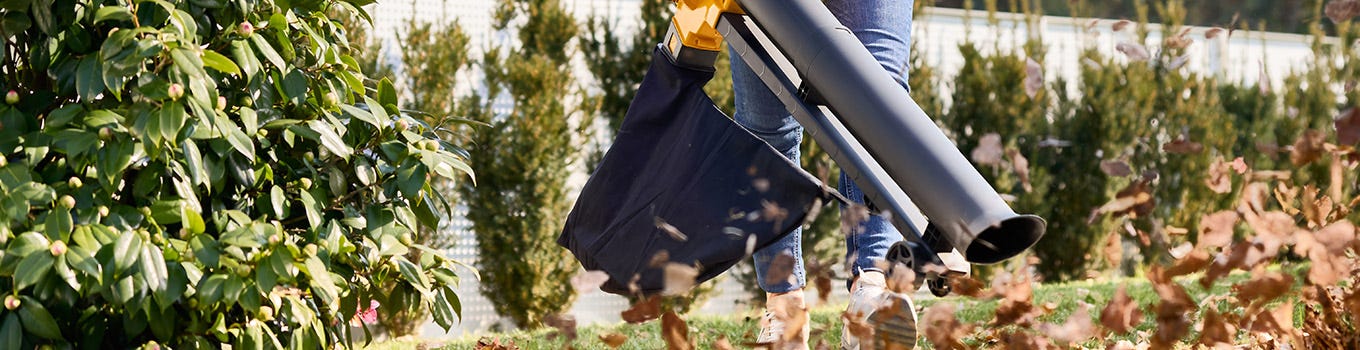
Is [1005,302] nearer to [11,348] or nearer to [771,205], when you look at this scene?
[771,205]

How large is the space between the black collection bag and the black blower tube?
162mm

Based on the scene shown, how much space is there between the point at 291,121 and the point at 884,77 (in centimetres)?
77

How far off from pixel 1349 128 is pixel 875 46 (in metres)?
0.87

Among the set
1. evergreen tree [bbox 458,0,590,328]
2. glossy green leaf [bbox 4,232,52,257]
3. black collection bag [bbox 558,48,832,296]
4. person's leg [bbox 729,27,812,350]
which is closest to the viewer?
→ glossy green leaf [bbox 4,232,52,257]

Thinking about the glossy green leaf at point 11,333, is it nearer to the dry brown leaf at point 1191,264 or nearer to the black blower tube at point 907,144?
the black blower tube at point 907,144

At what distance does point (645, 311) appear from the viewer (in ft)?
3.55

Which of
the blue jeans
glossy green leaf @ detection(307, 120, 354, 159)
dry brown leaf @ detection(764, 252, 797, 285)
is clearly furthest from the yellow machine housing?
dry brown leaf @ detection(764, 252, 797, 285)

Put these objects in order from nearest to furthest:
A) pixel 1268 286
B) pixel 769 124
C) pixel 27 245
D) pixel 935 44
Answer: pixel 1268 286 < pixel 27 245 < pixel 769 124 < pixel 935 44

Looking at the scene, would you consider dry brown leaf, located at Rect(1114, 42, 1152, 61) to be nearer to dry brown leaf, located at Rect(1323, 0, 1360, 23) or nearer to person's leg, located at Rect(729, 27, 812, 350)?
dry brown leaf, located at Rect(1323, 0, 1360, 23)

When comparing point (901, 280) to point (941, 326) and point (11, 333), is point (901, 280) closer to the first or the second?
point (941, 326)

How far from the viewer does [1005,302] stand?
1079mm

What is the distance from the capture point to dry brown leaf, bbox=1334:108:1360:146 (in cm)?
96

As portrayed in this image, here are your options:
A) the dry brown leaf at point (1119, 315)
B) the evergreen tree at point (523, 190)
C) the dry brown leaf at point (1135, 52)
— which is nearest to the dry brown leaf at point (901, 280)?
the dry brown leaf at point (1119, 315)

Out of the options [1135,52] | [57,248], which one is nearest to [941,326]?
[1135,52]
